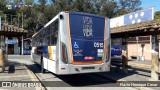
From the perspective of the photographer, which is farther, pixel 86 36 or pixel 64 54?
pixel 86 36

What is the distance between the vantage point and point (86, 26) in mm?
14477

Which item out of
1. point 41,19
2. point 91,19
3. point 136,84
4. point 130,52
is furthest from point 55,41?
point 41,19

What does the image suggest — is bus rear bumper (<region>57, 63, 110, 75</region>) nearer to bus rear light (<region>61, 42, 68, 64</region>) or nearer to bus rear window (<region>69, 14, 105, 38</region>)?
bus rear light (<region>61, 42, 68, 64</region>)

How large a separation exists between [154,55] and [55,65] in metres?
5.09

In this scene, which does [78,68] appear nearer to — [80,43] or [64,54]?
[64,54]

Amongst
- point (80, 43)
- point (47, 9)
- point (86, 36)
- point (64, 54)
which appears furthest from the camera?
point (47, 9)

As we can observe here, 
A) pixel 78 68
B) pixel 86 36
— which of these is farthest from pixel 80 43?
pixel 78 68

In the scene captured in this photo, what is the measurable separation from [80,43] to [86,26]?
2.99 ft

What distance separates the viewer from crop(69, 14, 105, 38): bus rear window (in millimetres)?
14211

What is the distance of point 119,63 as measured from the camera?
20.6m

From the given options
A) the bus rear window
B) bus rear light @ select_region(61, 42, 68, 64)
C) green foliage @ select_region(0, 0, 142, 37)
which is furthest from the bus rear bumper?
green foliage @ select_region(0, 0, 142, 37)

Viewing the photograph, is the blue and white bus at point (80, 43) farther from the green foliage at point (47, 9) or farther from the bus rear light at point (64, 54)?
the green foliage at point (47, 9)

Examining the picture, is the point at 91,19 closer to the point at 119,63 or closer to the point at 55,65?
the point at 55,65

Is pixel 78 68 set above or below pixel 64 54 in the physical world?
below
